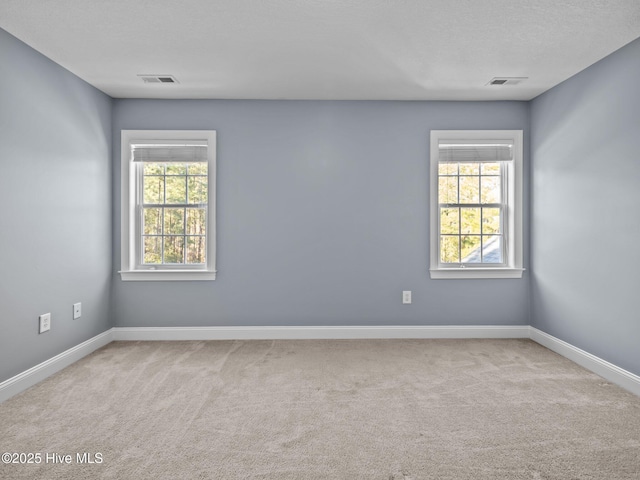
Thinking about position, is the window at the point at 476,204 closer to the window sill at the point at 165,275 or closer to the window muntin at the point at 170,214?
the window sill at the point at 165,275

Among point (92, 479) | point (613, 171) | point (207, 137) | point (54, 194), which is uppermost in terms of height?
point (207, 137)

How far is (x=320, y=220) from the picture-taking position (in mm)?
3979

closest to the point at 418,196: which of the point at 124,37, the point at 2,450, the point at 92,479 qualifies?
the point at 124,37

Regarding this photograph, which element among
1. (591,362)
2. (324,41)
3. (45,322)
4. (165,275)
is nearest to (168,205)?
(165,275)

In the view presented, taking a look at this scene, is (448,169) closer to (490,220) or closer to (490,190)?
Result: (490,190)

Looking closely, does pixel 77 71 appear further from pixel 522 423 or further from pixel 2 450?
pixel 522 423

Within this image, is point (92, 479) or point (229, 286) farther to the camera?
point (229, 286)

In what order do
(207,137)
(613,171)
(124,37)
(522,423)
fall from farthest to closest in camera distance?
1. (207,137)
2. (613,171)
3. (124,37)
4. (522,423)

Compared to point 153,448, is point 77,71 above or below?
above

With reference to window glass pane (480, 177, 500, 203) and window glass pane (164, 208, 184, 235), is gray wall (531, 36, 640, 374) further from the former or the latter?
window glass pane (164, 208, 184, 235)

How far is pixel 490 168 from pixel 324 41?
2.43 meters

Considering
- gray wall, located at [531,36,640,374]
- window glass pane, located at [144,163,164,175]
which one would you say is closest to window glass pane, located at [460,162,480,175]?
gray wall, located at [531,36,640,374]

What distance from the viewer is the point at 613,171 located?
9.51 ft

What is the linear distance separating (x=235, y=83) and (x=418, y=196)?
86.4 inches
